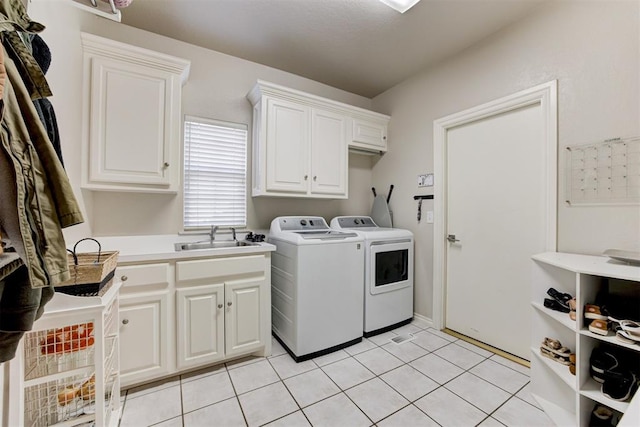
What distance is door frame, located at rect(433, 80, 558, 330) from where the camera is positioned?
6.20 feet

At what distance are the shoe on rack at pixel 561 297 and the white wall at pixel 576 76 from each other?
0.36 m

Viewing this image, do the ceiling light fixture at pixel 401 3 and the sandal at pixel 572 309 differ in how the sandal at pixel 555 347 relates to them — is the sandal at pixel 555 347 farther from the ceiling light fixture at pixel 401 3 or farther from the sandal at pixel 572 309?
the ceiling light fixture at pixel 401 3

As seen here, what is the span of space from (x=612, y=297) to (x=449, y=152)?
5.29 ft

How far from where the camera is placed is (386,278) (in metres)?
2.65

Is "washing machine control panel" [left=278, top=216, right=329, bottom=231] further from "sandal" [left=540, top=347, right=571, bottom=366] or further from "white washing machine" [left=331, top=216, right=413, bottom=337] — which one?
"sandal" [left=540, top=347, right=571, bottom=366]

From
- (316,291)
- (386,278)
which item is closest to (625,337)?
(386,278)

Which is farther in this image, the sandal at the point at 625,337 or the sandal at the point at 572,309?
the sandal at the point at 572,309

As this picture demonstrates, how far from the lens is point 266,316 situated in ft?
6.99

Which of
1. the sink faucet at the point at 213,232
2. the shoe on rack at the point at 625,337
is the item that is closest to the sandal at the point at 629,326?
the shoe on rack at the point at 625,337

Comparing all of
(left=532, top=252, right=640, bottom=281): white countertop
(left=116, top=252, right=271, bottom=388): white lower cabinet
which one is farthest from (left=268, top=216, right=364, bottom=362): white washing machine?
(left=532, top=252, right=640, bottom=281): white countertop

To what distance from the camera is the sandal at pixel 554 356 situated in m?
1.57

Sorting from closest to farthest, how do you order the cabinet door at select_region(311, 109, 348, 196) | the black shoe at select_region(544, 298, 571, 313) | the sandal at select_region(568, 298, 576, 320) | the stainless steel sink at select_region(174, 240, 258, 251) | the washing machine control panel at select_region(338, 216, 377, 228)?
the sandal at select_region(568, 298, 576, 320)
the black shoe at select_region(544, 298, 571, 313)
the stainless steel sink at select_region(174, 240, 258, 251)
the cabinet door at select_region(311, 109, 348, 196)
the washing machine control panel at select_region(338, 216, 377, 228)

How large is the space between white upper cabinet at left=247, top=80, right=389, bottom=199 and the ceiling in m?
0.41

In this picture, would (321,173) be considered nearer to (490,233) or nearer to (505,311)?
(490,233)
